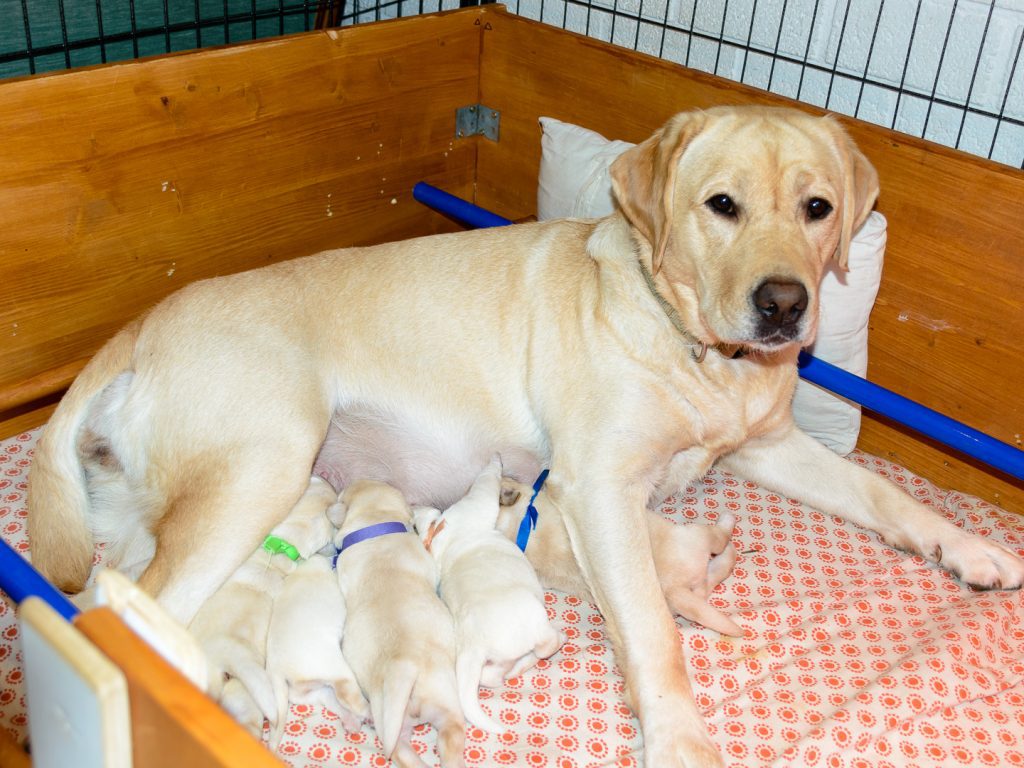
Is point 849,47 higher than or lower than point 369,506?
higher

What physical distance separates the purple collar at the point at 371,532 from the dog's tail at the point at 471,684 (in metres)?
0.36

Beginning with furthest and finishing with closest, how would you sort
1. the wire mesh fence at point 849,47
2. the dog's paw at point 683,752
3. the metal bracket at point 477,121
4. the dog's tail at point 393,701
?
1. the metal bracket at point 477,121
2. the wire mesh fence at point 849,47
3. the dog's paw at point 683,752
4. the dog's tail at point 393,701

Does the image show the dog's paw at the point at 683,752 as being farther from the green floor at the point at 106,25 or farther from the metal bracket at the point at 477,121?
the green floor at the point at 106,25

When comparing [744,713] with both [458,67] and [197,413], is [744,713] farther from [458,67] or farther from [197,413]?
[458,67]

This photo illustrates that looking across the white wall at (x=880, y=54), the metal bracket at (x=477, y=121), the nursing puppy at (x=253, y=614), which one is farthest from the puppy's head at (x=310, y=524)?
the white wall at (x=880, y=54)

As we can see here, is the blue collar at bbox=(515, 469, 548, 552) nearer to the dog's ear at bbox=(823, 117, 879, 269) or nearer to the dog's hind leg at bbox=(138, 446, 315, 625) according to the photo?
the dog's hind leg at bbox=(138, 446, 315, 625)

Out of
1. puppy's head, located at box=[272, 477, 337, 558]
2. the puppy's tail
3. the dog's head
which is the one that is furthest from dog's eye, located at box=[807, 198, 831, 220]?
the puppy's tail

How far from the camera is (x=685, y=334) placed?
2.48 meters

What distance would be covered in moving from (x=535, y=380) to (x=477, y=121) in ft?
5.85

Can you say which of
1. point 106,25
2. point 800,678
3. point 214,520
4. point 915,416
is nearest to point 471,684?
point 214,520

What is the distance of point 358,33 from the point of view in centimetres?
338

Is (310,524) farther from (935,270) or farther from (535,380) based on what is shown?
(935,270)

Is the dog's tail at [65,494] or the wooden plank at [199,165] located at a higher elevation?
the wooden plank at [199,165]

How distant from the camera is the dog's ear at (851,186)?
248 centimetres
